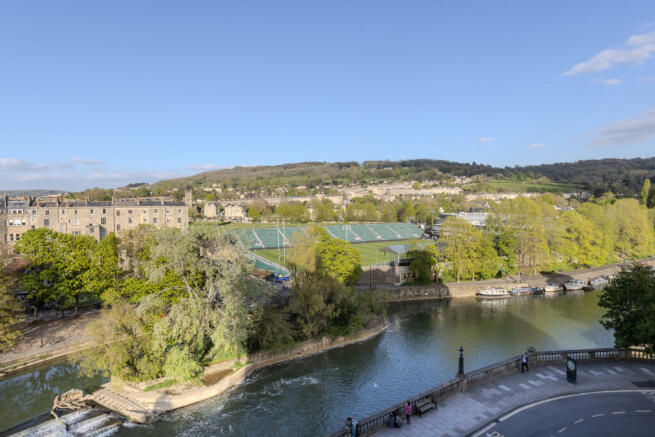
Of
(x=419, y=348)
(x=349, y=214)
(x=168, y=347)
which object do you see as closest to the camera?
(x=168, y=347)

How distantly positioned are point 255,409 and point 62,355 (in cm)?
1981

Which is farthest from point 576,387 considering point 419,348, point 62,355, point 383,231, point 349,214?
point 349,214

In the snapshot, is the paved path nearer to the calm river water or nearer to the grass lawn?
the calm river water

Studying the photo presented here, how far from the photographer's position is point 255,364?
31828mm

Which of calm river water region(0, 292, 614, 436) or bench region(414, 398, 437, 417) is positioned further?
calm river water region(0, 292, 614, 436)

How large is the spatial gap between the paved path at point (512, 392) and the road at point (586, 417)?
0.33 metres

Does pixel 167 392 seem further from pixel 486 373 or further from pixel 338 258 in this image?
pixel 338 258

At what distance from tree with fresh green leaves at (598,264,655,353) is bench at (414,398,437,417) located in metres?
13.8

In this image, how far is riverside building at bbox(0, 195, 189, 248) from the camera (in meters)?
62.7

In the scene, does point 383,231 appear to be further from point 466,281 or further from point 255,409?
point 255,409

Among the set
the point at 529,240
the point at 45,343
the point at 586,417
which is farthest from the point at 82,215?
the point at 529,240

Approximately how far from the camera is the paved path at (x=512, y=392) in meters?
18.3

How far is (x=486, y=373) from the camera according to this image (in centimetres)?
2259

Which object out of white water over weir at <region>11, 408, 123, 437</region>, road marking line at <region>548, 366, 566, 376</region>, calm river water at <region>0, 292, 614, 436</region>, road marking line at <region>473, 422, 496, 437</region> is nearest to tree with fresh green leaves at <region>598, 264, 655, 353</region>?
road marking line at <region>548, 366, 566, 376</region>
